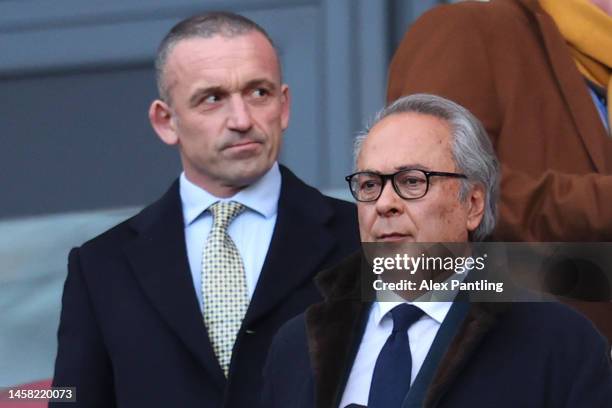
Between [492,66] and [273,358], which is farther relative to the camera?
[492,66]

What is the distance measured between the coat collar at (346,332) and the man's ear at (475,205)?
0.59 feet

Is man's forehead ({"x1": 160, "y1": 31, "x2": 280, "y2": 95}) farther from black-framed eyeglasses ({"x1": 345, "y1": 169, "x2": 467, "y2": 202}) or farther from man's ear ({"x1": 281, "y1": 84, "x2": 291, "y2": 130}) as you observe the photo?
black-framed eyeglasses ({"x1": 345, "y1": 169, "x2": 467, "y2": 202})

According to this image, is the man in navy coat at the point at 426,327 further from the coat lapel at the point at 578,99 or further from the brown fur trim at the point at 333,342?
the coat lapel at the point at 578,99

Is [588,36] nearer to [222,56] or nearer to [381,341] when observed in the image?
[222,56]

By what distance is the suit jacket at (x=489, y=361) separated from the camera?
3289mm

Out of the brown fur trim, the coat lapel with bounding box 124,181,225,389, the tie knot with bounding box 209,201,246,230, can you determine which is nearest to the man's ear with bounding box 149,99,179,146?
the coat lapel with bounding box 124,181,225,389

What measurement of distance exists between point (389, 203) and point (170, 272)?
0.75 meters

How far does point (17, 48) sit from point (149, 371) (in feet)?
5.63

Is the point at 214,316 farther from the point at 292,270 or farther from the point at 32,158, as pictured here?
the point at 32,158

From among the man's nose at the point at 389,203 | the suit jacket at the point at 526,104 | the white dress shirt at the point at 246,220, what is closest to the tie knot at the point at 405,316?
the man's nose at the point at 389,203

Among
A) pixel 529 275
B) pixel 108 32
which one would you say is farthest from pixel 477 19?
pixel 108 32

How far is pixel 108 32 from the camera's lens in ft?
17.6

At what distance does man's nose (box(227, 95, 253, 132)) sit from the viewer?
406 centimetres

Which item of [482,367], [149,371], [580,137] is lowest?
[482,367]
